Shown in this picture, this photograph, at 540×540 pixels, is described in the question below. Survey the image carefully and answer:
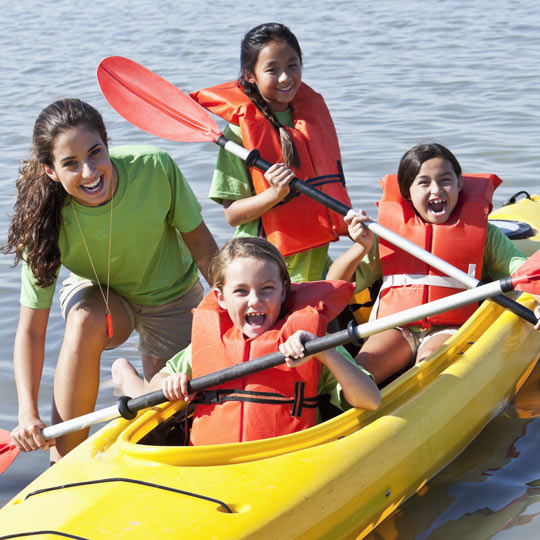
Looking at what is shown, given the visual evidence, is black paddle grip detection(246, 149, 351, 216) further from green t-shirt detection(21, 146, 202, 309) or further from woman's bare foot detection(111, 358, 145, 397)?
woman's bare foot detection(111, 358, 145, 397)

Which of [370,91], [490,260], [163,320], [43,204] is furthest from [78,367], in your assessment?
[370,91]

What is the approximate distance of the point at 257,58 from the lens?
10.9 ft

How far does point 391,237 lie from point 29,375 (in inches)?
50.0

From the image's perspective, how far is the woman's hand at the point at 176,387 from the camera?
2.54m

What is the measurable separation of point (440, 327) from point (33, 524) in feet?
5.41

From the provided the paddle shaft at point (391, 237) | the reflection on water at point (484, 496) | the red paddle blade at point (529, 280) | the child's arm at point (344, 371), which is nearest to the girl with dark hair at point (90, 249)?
the paddle shaft at point (391, 237)

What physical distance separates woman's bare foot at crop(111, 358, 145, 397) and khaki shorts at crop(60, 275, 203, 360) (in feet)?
0.40

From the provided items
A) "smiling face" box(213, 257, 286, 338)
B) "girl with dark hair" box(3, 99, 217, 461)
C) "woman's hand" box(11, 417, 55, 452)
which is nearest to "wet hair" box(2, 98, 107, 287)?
"girl with dark hair" box(3, 99, 217, 461)

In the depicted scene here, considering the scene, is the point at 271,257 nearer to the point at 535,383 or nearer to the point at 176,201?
the point at 176,201

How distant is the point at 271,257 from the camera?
2598mm

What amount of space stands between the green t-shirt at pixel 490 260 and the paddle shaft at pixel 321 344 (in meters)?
0.84

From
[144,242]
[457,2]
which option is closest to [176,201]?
[144,242]

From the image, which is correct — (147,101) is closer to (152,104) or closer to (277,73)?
(152,104)

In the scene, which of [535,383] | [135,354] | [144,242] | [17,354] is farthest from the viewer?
[135,354]
